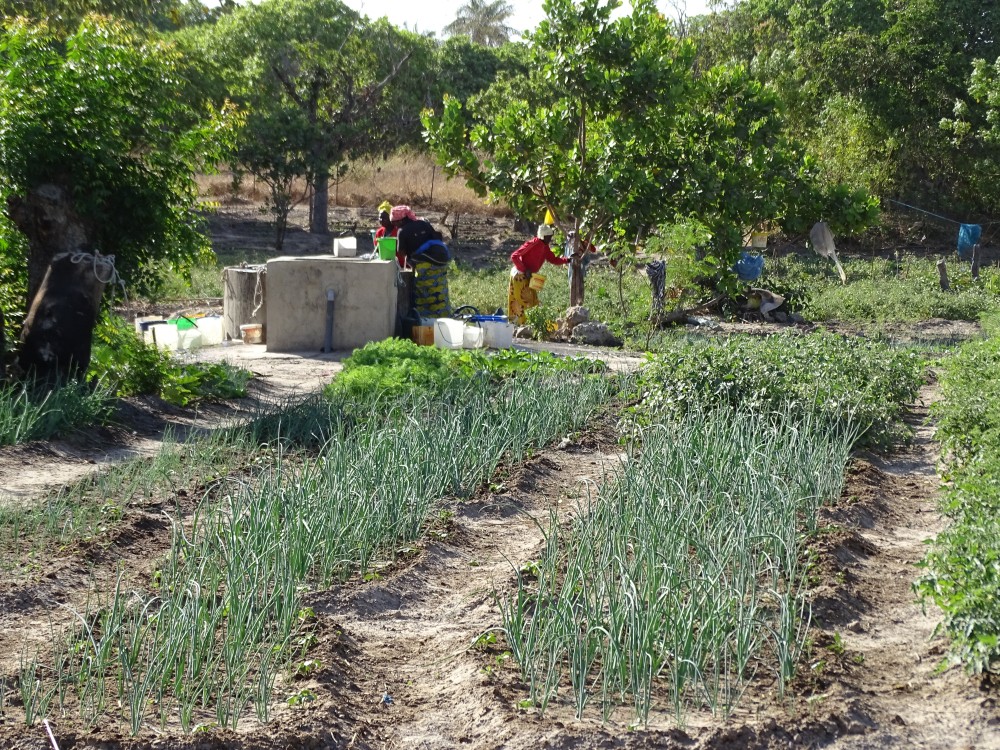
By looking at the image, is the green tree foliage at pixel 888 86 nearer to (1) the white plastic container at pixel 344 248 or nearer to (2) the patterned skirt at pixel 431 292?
(2) the patterned skirt at pixel 431 292

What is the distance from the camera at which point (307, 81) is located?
25719 millimetres

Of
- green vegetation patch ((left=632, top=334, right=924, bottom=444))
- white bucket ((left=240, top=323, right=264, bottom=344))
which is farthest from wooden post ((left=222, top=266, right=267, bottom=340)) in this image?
green vegetation patch ((left=632, top=334, right=924, bottom=444))

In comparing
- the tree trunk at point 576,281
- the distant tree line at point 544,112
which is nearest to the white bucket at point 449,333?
the distant tree line at point 544,112

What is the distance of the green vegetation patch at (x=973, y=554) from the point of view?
3.16m

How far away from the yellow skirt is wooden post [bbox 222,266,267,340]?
9.60 feet

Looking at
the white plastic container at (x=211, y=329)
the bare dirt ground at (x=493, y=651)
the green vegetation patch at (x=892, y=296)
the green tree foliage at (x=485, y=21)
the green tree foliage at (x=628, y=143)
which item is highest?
the green tree foliage at (x=485, y=21)

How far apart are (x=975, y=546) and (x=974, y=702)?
0.46m

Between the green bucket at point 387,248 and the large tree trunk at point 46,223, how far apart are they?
3524 millimetres

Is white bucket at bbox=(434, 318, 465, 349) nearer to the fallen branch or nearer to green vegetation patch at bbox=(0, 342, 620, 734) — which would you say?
green vegetation patch at bbox=(0, 342, 620, 734)

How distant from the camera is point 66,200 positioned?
25.0 feet

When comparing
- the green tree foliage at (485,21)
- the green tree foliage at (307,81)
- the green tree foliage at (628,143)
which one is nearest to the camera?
the green tree foliage at (628,143)

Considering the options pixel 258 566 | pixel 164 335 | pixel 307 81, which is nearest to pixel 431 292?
pixel 164 335

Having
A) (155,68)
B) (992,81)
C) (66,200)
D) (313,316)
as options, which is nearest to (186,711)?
(66,200)

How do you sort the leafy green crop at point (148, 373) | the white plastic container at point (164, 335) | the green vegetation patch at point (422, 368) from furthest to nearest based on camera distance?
the white plastic container at point (164, 335), the leafy green crop at point (148, 373), the green vegetation patch at point (422, 368)
